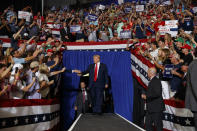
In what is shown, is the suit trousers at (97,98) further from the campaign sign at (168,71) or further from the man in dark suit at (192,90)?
the man in dark suit at (192,90)

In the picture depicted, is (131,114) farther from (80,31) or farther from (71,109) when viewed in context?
(80,31)

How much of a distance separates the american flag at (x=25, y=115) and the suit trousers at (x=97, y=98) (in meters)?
1.38

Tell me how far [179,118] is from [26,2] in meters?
15.9

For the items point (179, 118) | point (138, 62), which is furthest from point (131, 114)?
point (179, 118)

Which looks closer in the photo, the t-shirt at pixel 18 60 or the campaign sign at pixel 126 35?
the t-shirt at pixel 18 60

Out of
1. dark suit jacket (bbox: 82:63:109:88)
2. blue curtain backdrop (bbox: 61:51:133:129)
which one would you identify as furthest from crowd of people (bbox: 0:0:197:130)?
dark suit jacket (bbox: 82:63:109:88)

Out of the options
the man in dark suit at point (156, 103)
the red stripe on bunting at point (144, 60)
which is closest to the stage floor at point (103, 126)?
the man in dark suit at point (156, 103)

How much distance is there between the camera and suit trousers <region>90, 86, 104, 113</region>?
6434 mm

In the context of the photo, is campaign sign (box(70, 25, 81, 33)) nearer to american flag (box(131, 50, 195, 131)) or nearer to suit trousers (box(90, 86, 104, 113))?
american flag (box(131, 50, 195, 131))

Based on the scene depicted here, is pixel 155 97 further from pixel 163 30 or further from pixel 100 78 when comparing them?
pixel 163 30

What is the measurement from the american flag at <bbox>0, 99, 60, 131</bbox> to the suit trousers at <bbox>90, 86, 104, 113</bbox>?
4.52 ft

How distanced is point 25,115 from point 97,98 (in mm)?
2529

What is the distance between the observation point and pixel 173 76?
5.36 m

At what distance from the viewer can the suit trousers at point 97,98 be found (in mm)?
6434
